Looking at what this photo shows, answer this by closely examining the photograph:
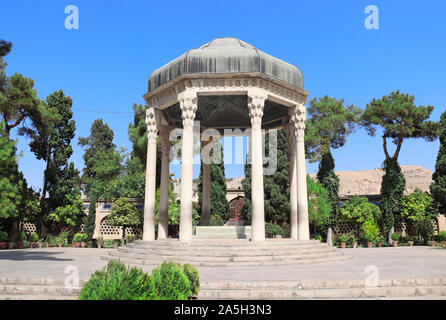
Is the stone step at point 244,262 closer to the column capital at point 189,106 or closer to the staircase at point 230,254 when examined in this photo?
the staircase at point 230,254

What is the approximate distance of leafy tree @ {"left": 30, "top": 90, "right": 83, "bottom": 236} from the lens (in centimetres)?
2764

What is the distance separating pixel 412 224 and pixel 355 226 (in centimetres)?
494

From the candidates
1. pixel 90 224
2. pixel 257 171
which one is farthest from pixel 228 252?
pixel 90 224

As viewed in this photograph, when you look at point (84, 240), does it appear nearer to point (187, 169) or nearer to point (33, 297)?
point (187, 169)

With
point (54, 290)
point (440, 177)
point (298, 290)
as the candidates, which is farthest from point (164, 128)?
point (440, 177)

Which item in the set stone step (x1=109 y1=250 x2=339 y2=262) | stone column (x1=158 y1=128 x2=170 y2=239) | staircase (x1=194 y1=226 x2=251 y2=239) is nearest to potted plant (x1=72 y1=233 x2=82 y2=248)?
stone column (x1=158 y1=128 x2=170 y2=239)

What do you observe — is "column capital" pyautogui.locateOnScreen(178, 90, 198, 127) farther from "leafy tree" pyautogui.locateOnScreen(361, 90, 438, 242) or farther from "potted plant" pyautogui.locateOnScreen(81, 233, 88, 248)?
"leafy tree" pyautogui.locateOnScreen(361, 90, 438, 242)

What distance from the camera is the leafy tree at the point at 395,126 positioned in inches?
1168

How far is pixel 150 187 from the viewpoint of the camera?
17016mm

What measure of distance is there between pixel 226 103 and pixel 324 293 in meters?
14.0

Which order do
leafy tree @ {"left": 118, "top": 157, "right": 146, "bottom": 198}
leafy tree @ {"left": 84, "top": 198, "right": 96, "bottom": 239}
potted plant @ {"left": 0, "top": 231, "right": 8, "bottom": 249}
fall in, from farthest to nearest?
leafy tree @ {"left": 118, "top": 157, "right": 146, "bottom": 198} < leafy tree @ {"left": 84, "top": 198, "right": 96, "bottom": 239} < potted plant @ {"left": 0, "top": 231, "right": 8, "bottom": 249}

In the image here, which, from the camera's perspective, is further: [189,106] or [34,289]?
[189,106]

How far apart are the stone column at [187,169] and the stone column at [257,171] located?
2.78 metres

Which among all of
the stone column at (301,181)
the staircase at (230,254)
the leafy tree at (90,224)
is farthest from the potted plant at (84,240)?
the stone column at (301,181)
